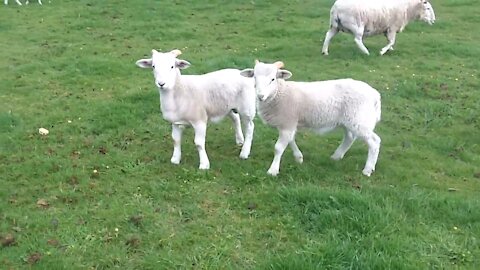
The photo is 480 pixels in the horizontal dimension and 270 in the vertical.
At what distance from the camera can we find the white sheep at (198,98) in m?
6.58

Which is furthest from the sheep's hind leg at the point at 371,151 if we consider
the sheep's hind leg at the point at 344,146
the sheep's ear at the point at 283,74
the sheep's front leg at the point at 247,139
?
the sheep's front leg at the point at 247,139

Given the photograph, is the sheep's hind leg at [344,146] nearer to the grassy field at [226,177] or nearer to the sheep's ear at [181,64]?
the grassy field at [226,177]

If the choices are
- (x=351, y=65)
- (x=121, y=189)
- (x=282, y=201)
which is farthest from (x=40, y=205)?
(x=351, y=65)

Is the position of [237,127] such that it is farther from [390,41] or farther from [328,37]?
[390,41]

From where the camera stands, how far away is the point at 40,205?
6059mm

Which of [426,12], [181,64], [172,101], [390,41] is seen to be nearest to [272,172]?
[172,101]

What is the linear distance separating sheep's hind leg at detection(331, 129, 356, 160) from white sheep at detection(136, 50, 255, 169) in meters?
1.07

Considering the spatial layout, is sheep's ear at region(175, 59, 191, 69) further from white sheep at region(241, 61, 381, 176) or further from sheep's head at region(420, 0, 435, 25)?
sheep's head at region(420, 0, 435, 25)

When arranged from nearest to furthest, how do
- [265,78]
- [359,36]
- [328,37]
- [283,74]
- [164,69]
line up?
[265,78] → [164,69] → [283,74] → [359,36] → [328,37]

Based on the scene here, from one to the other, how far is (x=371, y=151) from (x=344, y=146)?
0.53 m

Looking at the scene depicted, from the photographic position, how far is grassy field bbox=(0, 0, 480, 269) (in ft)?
16.8

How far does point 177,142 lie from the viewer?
7.04 m

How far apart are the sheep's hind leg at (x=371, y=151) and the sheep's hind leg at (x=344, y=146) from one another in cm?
37

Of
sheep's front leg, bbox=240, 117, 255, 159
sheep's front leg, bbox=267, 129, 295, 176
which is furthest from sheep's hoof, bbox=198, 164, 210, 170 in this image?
sheep's front leg, bbox=267, 129, 295, 176
